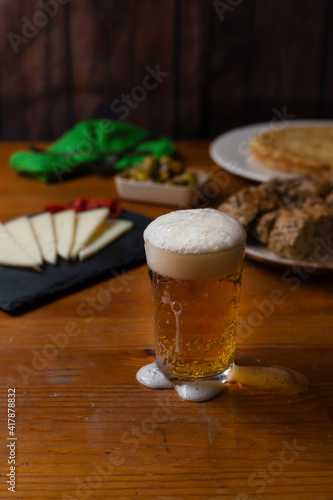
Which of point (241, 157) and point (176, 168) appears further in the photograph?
point (241, 157)

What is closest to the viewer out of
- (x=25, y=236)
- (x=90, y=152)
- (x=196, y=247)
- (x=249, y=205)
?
(x=196, y=247)

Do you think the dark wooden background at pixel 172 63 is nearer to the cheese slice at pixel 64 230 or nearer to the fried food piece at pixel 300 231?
the cheese slice at pixel 64 230

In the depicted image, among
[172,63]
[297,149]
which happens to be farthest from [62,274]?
[172,63]

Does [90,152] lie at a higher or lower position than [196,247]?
lower

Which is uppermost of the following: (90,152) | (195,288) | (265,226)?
(195,288)

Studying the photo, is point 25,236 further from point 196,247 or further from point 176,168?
point 196,247

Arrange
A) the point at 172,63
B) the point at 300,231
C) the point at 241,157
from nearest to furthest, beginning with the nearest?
the point at 300,231
the point at 241,157
the point at 172,63

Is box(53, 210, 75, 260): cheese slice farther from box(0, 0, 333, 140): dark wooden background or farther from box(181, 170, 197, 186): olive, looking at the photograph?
box(0, 0, 333, 140): dark wooden background
